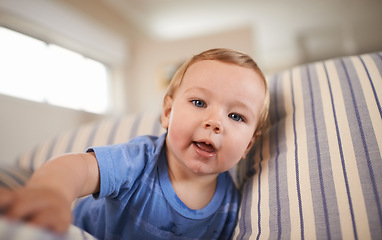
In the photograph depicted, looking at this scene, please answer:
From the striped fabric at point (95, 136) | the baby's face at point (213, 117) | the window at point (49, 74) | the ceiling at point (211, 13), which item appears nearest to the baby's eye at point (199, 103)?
the baby's face at point (213, 117)

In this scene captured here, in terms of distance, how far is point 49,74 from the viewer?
8.86ft

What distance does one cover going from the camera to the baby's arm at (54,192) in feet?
0.98

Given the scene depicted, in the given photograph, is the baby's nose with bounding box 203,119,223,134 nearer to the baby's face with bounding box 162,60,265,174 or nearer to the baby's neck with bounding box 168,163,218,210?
the baby's face with bounding box 162,60,265,174

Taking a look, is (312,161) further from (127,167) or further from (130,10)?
(130,10)

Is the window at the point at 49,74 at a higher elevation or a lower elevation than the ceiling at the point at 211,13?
lower

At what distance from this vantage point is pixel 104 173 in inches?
22.1

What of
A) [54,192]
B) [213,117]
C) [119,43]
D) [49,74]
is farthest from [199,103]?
[119,43]

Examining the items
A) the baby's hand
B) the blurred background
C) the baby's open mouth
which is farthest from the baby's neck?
the blurred background

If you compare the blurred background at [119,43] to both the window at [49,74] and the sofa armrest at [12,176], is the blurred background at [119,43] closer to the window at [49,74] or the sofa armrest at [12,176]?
the window at [49,74]

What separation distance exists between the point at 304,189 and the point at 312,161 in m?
0.07

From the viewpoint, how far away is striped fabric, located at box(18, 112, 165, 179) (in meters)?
1.02

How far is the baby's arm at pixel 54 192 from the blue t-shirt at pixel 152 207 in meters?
0.08

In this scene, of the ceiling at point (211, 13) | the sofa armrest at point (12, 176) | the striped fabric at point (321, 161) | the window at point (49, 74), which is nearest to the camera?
the striped fabric at point (321, 161)

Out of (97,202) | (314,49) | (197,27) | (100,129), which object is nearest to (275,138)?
(97,202)
